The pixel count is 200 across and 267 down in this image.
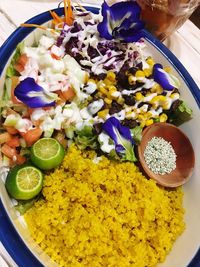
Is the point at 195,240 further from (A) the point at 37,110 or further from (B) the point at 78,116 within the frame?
(A) the point at 37,110

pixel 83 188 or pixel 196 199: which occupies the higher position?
pixel 83 188

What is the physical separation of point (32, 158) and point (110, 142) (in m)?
0.26

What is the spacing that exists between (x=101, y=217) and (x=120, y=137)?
11.0 inches

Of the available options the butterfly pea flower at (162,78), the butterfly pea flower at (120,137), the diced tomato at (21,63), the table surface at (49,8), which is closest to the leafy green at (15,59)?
the diced tomato at (21,63)

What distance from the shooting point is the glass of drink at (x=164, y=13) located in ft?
5.05

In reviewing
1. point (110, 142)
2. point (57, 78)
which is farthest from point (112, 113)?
point (57, 78)

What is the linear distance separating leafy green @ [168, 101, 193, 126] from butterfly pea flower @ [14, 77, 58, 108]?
0.48 meters

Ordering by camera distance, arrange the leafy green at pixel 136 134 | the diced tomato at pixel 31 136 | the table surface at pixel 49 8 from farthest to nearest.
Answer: the table surface at pixel 49 8, the leafy green at pixel 136 134, the diced tomato at pixel 31 136

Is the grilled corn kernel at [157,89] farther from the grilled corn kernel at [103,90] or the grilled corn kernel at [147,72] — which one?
the grilled corn kernel at [103,90]

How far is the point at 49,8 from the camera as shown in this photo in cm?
158

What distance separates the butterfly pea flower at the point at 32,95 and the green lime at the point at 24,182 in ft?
0.66

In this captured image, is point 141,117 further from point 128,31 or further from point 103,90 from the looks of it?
point 128,31

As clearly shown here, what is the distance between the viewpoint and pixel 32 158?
1.22 meters

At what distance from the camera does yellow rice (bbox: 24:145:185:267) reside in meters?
1.15
